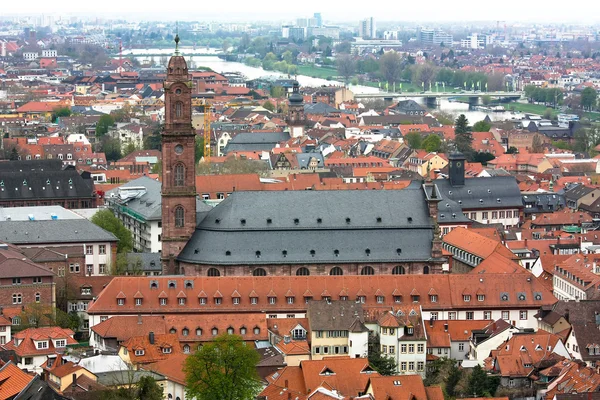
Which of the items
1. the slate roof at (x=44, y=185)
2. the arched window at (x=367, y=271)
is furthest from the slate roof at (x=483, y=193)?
the arched window at (x=367, y=271)

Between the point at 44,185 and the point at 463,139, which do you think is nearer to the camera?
the point at 44,185

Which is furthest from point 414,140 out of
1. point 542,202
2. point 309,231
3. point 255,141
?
point 309,231

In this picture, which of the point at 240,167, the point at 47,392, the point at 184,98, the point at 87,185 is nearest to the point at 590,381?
the point at 47,392

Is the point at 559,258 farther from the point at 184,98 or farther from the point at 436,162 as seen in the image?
the point at 436,162

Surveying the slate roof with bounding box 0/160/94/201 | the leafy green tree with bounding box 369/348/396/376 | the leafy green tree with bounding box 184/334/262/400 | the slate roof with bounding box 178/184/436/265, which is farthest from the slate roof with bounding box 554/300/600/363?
the slate roof with bounding box 0/160/94/201

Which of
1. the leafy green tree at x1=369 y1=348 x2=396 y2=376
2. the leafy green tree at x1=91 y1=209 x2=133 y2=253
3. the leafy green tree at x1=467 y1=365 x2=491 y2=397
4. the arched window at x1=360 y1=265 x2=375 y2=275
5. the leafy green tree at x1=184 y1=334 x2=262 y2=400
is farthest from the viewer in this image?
the leafy green tree at x1=91 y1=209 x2=133 y2=253

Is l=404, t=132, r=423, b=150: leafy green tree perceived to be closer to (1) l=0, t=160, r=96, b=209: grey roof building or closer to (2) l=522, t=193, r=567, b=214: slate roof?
(2) l=522, t=193, r=567, b=214: slate roof

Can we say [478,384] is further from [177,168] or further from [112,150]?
[112,150]
